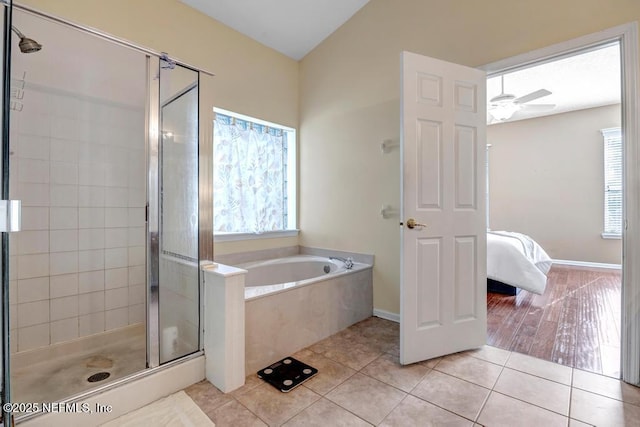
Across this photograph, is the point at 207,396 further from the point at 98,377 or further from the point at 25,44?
A: the point at 25,44

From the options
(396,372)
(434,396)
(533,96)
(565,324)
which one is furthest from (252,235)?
(533,96)

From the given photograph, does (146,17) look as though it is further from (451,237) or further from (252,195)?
(451,237)

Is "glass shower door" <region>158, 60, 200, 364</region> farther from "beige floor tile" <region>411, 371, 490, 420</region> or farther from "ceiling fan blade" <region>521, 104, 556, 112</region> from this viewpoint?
"ceiling fan blade" <region>521, 104, 556, 112</region>

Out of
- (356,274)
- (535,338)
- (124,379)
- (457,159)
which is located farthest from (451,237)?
(124,379)

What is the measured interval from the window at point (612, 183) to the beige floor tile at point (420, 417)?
A: 4.92m

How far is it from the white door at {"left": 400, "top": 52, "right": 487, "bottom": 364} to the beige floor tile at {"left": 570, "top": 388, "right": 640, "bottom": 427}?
2.12 feet

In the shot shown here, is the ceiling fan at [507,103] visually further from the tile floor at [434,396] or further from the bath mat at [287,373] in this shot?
the bath mat at [287,373]

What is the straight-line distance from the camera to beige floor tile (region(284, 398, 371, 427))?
55.8 inches

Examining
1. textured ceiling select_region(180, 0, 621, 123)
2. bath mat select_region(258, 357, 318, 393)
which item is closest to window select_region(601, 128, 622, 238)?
textured ceiling select_region(180, 0, 621, 123)

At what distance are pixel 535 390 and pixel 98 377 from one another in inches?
99.7

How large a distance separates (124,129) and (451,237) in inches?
101

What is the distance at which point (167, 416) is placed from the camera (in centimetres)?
147

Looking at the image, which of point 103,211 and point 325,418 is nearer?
point 325,418

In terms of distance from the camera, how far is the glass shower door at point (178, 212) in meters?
1.82
